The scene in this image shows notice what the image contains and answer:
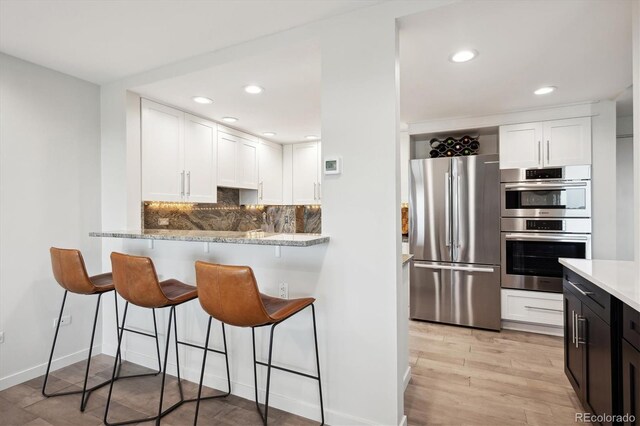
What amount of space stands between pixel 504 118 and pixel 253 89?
270cm

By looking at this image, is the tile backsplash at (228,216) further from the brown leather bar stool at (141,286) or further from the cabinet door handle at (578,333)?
the cabinet door handle at (578,333)

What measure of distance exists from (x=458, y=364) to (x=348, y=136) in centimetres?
219

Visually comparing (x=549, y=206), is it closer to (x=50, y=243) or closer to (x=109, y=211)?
(x=109, y=211)

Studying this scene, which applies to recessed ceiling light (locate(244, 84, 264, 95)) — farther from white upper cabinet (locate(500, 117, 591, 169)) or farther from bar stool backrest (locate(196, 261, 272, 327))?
white upper cabinet (locate(500, 117, 591, 169))

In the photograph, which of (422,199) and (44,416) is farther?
(422,199)

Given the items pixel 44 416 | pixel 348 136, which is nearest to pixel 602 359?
pixel 348 136

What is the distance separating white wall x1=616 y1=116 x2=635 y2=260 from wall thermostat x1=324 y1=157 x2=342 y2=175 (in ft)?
12.6

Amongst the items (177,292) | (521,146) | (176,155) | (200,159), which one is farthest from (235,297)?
(521,146)

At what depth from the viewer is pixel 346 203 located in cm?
198

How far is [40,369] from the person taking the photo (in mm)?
2648

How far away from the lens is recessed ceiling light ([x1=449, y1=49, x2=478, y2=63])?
7.35 feet

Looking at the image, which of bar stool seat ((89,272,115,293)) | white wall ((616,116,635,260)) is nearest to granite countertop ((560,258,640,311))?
white wall ((616,116,635,260))

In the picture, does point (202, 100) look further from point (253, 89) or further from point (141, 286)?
point (141, 286)

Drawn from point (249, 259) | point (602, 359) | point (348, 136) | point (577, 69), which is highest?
point (577, 69)
